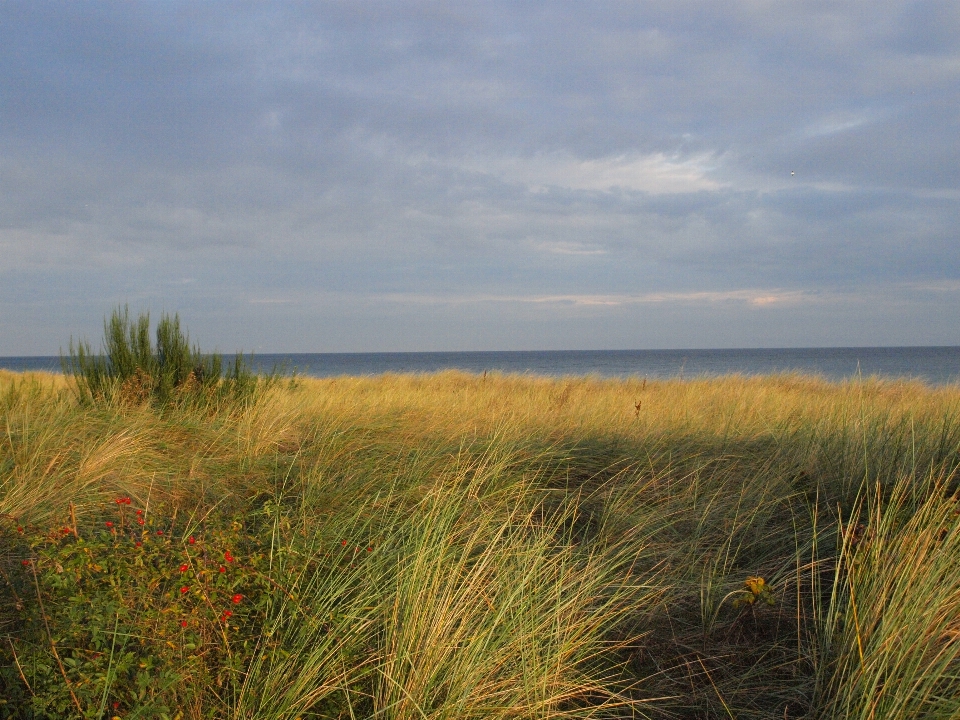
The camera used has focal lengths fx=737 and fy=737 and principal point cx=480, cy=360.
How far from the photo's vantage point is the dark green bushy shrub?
750cm

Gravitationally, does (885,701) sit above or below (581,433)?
below

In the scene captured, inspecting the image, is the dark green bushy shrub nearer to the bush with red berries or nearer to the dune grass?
the dune grass

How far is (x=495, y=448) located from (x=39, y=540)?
2804mm

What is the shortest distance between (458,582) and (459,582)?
0.02m

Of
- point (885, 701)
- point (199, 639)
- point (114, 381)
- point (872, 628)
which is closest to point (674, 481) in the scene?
point (872, 628)

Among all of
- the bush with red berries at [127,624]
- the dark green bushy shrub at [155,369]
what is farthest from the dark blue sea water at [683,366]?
the bush with red berries at [127,624]

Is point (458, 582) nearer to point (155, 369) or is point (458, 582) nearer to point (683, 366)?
point (155, 369)

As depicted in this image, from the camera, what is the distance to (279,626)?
2518 millimetres

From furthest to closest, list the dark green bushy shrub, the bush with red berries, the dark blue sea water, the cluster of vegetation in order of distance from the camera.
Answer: the dark blue sea water, the dark green bushy shrub, the cluster of vegetation, the bush with red berries

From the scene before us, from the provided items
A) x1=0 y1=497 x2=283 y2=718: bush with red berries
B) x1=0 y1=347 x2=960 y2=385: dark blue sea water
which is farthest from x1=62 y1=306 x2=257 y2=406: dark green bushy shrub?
x1=0 y1=497 x2=283 y2=718: bush with red berries

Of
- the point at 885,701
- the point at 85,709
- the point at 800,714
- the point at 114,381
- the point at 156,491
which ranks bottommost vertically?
the point at 800,714

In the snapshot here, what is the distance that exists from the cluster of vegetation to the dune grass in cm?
2

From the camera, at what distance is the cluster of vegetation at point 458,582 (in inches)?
90.4

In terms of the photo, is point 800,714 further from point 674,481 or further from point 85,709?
point 85,709
